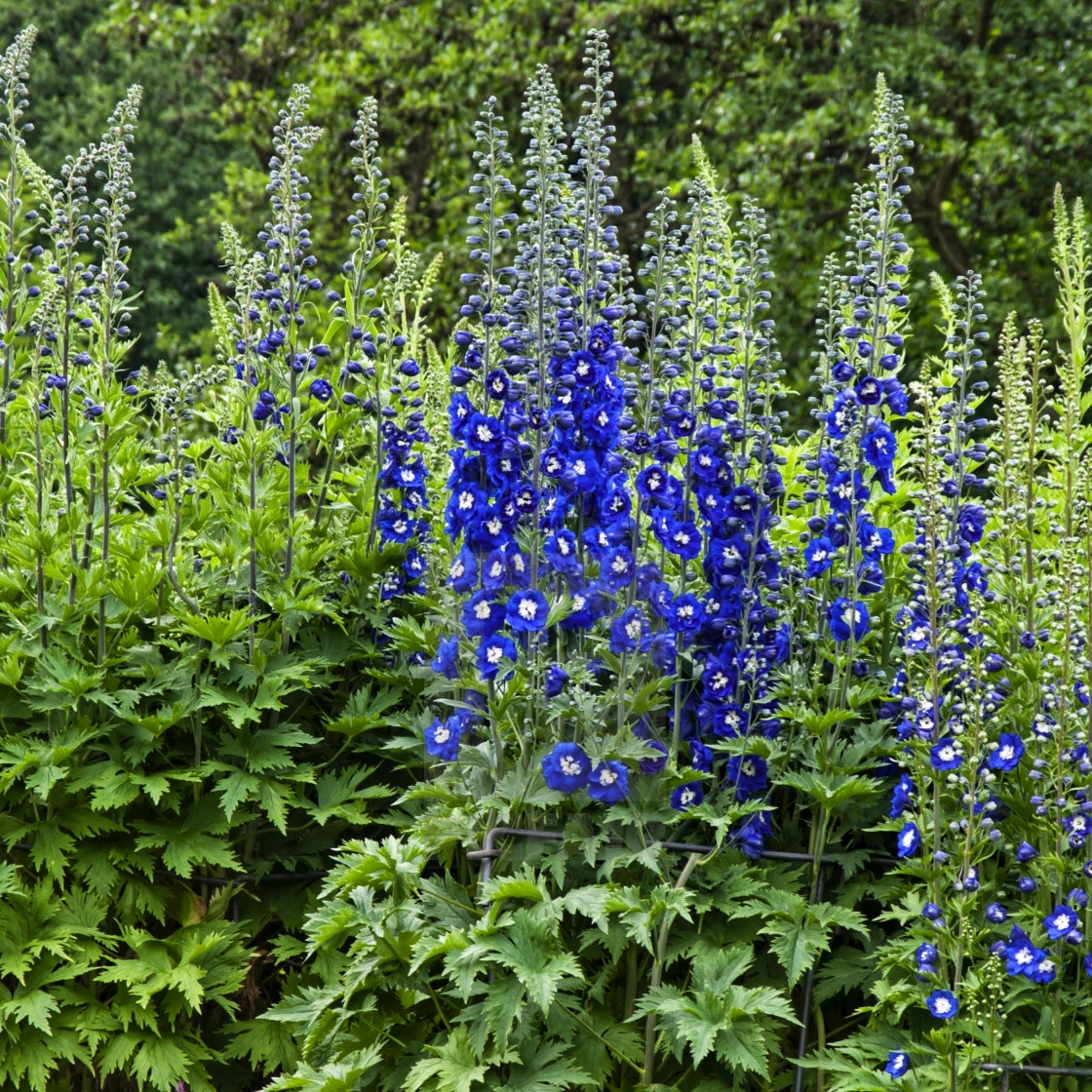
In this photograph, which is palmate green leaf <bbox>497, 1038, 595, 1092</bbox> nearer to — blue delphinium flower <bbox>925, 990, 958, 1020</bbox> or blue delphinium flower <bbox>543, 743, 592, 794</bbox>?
blue delphinium flower <bbox>543, 743, 592, 794</bbox>

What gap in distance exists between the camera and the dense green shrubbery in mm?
3281

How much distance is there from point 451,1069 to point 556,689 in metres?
1.00

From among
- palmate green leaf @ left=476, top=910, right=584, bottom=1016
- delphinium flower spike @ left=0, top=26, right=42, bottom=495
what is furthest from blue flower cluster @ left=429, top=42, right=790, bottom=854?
delphinium flower spike @ left=0, top=26, right=42, bottom=495

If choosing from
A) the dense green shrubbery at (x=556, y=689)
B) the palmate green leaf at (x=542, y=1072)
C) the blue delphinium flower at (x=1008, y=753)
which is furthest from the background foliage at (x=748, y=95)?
the palmate green leaf at (x=542, y=1072)

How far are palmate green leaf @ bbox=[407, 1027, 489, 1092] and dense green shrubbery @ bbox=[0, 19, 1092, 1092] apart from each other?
15 millimetres

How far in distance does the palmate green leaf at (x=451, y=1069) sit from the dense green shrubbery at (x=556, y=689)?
0.05 feet

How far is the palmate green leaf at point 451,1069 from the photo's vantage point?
3170 mm

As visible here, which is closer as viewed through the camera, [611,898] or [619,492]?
[611,898]

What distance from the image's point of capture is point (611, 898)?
3256mm

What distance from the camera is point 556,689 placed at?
11.9 ft

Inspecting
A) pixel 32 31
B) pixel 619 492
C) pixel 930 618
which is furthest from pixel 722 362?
pixel 32 31

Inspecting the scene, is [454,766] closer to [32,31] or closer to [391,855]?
[391,855]

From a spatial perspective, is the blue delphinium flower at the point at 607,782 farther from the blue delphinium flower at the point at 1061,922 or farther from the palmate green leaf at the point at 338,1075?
the blue delphinium flower at the point at 1061,922

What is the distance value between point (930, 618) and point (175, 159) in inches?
624
